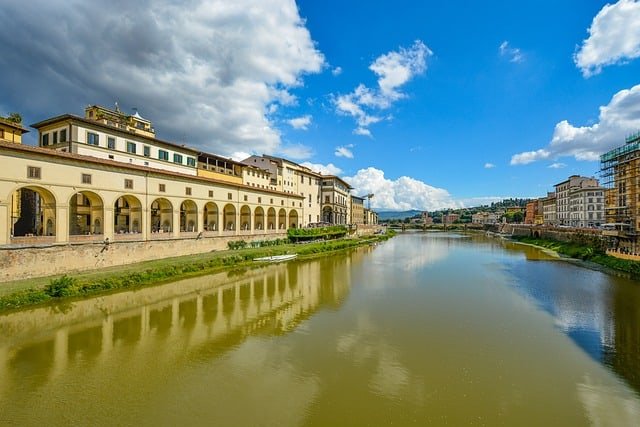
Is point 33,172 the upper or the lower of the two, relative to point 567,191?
lower

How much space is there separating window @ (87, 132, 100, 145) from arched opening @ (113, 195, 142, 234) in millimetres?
5034

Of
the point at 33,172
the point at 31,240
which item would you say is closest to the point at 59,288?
the point at 31,240

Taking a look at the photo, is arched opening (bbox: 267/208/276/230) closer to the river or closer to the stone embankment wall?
the stone embankment wall

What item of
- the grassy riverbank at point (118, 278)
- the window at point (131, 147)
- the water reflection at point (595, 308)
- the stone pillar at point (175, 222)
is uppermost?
the window at point (131, 147)

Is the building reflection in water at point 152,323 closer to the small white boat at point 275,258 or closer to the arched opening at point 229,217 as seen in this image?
the small white boat at point 275,258

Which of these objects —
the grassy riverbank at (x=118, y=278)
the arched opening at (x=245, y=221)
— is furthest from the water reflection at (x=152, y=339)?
the arched opening at (x=245, y=221)

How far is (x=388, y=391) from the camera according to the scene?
887 centimetres

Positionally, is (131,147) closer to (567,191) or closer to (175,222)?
(175,222)

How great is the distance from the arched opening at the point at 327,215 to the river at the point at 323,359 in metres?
42.3

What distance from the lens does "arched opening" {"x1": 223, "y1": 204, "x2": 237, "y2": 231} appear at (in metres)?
38.2

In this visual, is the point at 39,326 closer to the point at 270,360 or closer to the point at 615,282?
the point at 270,360

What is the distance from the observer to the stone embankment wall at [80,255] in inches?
708

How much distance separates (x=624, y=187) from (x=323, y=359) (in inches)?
1628

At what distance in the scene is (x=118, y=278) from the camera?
65.4 feet
